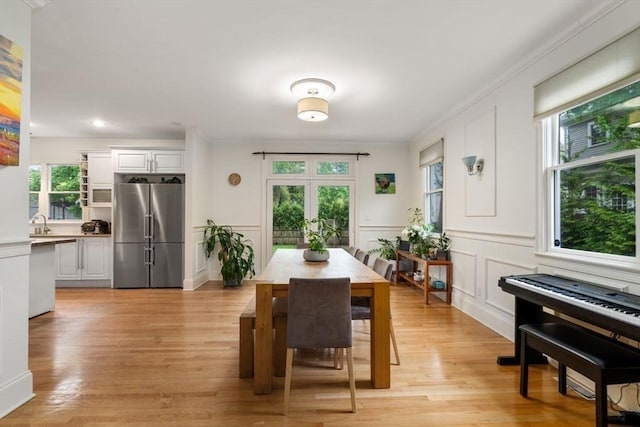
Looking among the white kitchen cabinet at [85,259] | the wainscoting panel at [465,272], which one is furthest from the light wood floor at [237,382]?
the white kitchen cabinet at [85,259]

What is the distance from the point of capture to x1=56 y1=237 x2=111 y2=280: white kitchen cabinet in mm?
5086

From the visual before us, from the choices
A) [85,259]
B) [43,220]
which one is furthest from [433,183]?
[43,220]

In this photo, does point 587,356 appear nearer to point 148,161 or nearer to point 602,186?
point 602,186

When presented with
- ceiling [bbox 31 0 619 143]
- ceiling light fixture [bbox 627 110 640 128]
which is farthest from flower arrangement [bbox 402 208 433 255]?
ceiling light fixture [bbox 627 110 640 128]

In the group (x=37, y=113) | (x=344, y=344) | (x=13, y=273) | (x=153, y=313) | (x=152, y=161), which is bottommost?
(x=153, y=313)

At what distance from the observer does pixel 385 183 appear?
5.95 metres

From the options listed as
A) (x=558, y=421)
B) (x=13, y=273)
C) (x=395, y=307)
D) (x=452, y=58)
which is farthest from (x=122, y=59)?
(x=558, y=421)

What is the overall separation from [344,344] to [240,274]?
3.61 meters

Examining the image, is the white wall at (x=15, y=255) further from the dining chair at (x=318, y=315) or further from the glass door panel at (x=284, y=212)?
the glass door panel at (x=284, y=212)

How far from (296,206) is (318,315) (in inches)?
159

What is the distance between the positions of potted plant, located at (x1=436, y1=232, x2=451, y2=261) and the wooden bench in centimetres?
267

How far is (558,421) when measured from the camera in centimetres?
180

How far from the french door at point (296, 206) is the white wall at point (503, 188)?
2.17 meters

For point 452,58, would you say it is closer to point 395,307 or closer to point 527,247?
point 527,247
